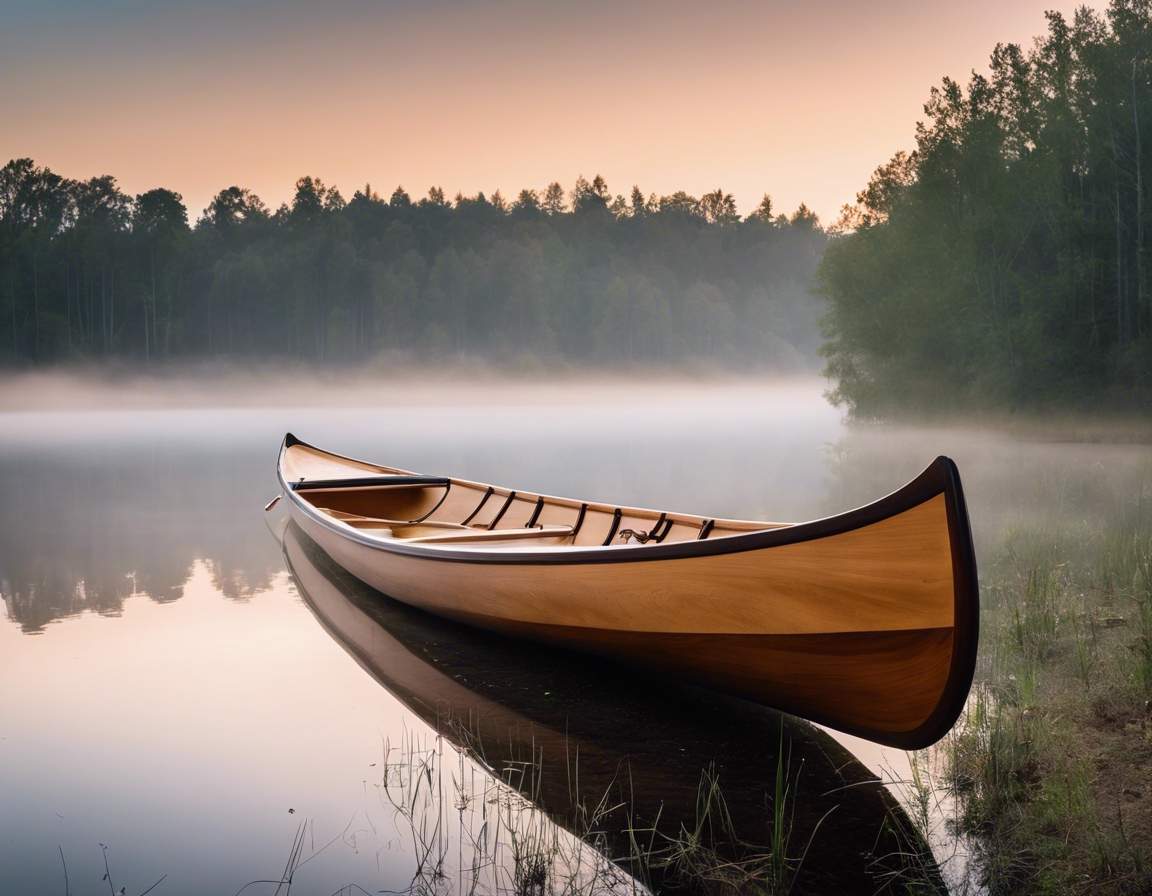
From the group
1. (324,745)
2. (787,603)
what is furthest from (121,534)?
(787,603)

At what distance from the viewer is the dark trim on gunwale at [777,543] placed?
270cm

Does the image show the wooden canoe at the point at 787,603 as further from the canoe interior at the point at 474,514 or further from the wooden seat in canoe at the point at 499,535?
the wooden seat in canoe at the point at 499,535

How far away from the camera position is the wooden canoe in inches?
110

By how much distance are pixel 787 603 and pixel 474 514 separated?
424 cm

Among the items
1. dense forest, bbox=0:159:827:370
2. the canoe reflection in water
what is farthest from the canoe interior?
dense forest, bbox=0:159:827:370

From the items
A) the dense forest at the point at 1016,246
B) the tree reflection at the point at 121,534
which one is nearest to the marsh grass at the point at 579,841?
the tree reflection at the point at 121,534

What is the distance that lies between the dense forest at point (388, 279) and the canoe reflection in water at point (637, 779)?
56899 millimetres

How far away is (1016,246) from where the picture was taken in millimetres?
21203

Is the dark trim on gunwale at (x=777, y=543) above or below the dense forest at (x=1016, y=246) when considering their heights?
below

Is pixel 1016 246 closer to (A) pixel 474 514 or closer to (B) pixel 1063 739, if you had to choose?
(A) pixel 474 514

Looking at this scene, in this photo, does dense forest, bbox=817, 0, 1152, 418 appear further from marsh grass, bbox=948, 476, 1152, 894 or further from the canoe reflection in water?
the canoe reflection in water

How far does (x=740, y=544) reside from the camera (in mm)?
3262

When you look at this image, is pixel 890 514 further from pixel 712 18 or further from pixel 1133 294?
pixel 712 18

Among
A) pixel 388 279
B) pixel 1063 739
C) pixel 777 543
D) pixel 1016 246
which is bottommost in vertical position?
pixel 1063 739
